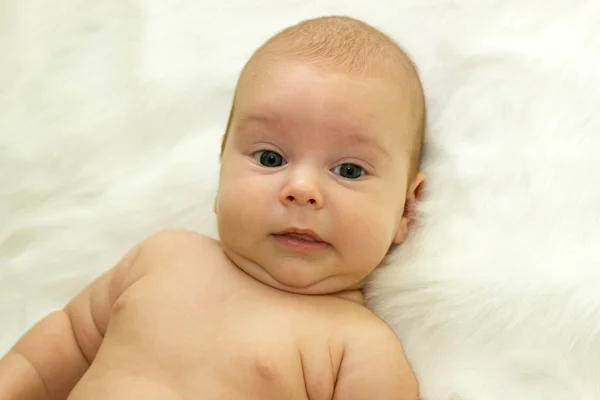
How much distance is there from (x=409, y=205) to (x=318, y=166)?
17 centimetres

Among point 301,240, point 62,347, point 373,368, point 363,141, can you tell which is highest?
point 363,141

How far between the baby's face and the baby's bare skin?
0.14 ft

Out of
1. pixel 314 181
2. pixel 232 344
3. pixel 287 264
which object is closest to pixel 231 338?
pixel 232 344

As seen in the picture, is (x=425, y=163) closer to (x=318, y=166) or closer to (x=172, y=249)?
(x=318, y=166)

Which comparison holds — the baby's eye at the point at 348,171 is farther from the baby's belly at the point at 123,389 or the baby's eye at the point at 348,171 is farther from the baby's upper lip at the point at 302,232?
the baby's belly at the point at 123,389

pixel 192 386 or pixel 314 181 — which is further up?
pixel 314 181

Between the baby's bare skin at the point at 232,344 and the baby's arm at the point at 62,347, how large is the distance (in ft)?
0.23

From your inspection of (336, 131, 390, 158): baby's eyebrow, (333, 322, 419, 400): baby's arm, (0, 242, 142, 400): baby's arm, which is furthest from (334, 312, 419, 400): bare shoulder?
(0, 242, 142, 400): baby's arm

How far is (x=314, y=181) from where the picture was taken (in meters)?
0.95

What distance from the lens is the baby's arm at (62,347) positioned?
1031 millimetres

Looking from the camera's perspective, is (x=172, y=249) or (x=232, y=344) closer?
(x=232, y=344)

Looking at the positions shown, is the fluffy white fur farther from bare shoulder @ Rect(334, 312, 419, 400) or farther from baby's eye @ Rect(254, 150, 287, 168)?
baby's eye @ Rect(254, 150, 287, 168)

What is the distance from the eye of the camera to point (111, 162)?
126cm

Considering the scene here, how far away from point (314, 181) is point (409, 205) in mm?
179
